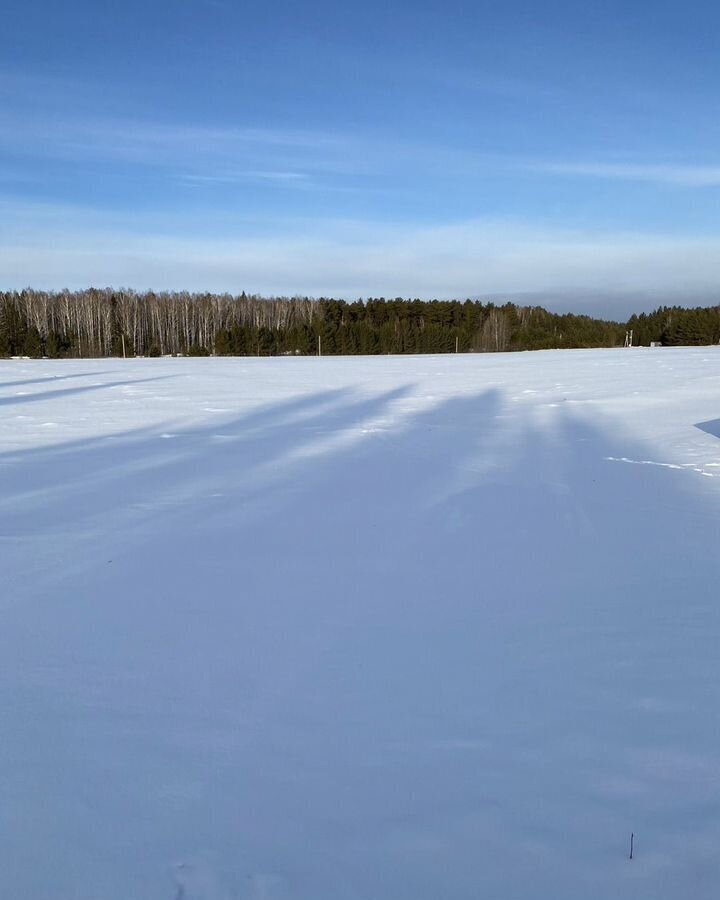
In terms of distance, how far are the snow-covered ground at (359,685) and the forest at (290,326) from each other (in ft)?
114

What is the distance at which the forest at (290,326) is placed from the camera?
38.8m

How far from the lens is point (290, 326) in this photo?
4916 cm

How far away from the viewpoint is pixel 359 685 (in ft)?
7.07

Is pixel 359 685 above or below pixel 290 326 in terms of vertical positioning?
below

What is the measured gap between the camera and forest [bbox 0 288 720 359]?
3881cm

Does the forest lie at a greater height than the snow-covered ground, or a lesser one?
greater

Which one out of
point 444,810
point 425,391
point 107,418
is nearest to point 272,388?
point 425,391

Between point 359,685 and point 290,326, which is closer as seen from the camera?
point 359,685

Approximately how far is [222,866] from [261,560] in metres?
1.87

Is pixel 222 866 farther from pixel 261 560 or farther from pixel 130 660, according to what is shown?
pixel 261 560

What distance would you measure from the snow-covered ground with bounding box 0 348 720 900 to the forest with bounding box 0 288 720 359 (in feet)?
114

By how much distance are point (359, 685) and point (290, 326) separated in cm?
4818

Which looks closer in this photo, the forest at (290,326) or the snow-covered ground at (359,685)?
the snow-covered ground at (359,685)

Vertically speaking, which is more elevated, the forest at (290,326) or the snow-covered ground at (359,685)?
the forest at (290,326)
